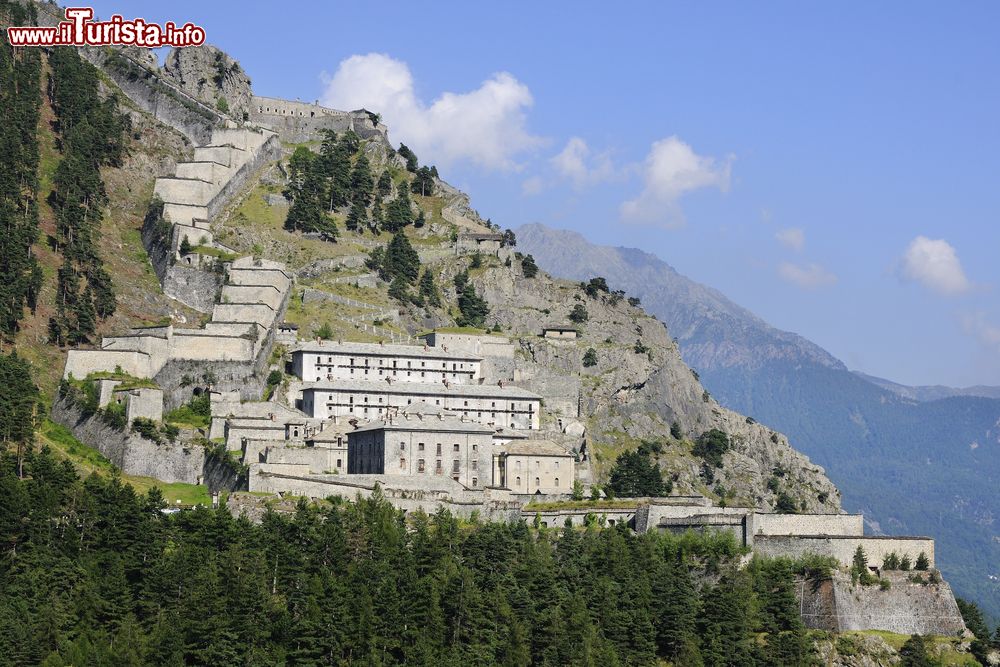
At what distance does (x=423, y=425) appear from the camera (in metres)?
101

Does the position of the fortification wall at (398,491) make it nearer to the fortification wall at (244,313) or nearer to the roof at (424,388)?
the roof at (424,388)

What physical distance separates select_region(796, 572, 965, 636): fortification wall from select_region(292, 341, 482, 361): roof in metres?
43.4

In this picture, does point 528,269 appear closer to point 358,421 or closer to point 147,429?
point 358,421

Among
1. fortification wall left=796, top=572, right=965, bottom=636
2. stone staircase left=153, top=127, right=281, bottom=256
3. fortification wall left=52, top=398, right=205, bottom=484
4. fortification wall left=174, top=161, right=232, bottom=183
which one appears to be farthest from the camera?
fortification wall left=174, top=161, right=232, bottom=183

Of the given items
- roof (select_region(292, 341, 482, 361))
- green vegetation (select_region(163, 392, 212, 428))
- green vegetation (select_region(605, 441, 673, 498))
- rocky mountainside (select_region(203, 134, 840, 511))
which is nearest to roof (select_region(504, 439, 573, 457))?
green vegetation (select_region(605, 441, 673, 498))

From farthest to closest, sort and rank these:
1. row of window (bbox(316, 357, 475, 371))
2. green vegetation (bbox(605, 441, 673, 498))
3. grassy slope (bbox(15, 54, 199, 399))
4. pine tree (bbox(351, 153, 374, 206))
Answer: pine tree (bbox(351, 153, 374, 206)) → row of window (bbox(316, 357, 475, 371)) → grassy slope (bbox(15, 54, 199, 399)) → green vegetation (bbox(605, 441, 673, 498))

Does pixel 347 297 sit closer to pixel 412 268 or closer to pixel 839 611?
pixel 412 268

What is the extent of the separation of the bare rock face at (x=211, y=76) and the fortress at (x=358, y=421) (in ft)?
86.8

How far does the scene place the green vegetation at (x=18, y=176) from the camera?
381 feet

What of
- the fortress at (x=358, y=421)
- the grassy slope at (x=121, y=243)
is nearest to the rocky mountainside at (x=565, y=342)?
the fortress at (x=358, y=421)

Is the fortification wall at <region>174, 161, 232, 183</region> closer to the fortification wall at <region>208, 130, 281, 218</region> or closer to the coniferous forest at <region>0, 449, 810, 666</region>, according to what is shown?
the fortification wall at <region>208, 130, 281, 218</region>

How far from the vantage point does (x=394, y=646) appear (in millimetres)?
75562

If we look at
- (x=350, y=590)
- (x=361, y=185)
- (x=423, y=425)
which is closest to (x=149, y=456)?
(x=423, y=425)

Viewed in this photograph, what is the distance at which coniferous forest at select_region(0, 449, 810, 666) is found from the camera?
73.4m
